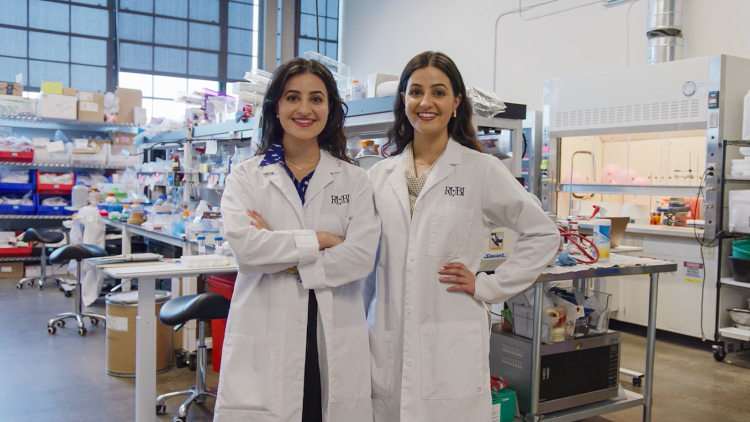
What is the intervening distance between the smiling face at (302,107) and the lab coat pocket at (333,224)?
25 centimetres

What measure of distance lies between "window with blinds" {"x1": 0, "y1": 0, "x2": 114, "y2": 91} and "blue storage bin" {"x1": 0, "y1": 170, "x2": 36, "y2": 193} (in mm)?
1616

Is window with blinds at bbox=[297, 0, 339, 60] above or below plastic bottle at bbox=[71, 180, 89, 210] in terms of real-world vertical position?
above

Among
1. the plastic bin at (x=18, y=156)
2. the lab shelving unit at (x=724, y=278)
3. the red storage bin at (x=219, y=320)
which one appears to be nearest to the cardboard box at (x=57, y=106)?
the plastic bin at (x=18, y=156)

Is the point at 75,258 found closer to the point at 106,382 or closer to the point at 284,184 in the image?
the point at 106,382

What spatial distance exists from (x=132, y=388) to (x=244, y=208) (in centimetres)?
247

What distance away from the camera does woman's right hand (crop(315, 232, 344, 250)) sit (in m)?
1.78

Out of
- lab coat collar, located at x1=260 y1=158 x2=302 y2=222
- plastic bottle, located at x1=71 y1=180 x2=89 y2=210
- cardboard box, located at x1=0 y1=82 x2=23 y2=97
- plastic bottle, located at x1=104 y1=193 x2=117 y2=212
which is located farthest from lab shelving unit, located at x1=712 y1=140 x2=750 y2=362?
cardboard box, located at x1=0 y1=82 x2=23 y2=97

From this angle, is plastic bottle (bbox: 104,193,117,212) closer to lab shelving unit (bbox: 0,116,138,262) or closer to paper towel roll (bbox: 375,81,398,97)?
lab shelving unit (bbox: 0,116,138,262)

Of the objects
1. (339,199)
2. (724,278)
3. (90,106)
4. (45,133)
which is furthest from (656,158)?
(45,133)

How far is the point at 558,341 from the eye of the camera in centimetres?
300

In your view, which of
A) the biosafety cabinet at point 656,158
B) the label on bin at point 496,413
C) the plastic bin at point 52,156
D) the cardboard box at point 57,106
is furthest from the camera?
the cardboard box at point 57,106

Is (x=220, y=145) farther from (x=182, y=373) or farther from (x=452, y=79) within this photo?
(x=452, y=79)

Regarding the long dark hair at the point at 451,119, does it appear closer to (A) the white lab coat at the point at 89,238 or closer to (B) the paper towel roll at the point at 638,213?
(B) the paper towel roll at the point at 638,213

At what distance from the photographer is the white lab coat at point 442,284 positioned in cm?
182
